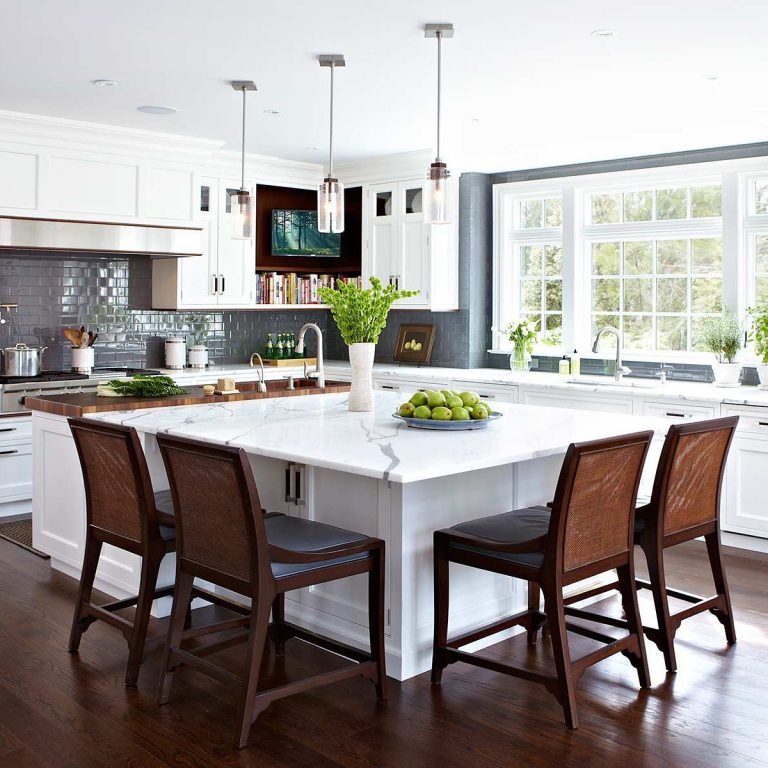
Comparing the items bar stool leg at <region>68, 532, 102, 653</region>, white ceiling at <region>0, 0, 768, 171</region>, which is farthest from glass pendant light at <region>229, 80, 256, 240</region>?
bar stool leg at <region>68, 532, 102, 653</region>

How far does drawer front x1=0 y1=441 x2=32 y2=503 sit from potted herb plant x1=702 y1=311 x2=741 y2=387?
173 inches

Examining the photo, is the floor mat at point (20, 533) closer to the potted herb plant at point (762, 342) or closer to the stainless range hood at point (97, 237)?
the stainless range hood at point (97, 237)

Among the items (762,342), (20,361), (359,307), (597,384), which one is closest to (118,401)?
(359,307)

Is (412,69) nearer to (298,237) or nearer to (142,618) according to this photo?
(142,618)

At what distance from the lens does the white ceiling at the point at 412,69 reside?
12.1 ft

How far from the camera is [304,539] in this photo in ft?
9.93

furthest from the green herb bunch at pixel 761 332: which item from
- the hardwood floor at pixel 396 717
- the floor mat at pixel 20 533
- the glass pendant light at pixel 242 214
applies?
the floor mat at pixel 20 533

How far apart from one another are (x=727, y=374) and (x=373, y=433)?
9.91ft

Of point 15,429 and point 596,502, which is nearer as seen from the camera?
point 596,502

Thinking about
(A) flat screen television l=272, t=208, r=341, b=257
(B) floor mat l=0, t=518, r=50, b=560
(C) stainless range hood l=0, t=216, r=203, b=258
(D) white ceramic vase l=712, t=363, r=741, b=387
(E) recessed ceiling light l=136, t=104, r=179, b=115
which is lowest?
(B) floor mat l=0, t=518, r=50, b=560

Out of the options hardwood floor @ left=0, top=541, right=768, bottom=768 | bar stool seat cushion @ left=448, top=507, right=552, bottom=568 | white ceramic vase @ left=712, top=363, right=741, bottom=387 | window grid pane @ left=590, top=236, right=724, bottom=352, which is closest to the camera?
hardwood floor @ left=0, top=541, right=768, bottom=768

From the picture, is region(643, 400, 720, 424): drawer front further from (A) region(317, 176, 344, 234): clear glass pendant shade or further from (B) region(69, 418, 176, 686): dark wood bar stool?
(B) region(69, 418, 176, 686): dark wood bar stool

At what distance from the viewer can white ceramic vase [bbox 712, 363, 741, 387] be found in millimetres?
5676

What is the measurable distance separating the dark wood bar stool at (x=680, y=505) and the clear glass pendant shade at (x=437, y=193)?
1.27m
